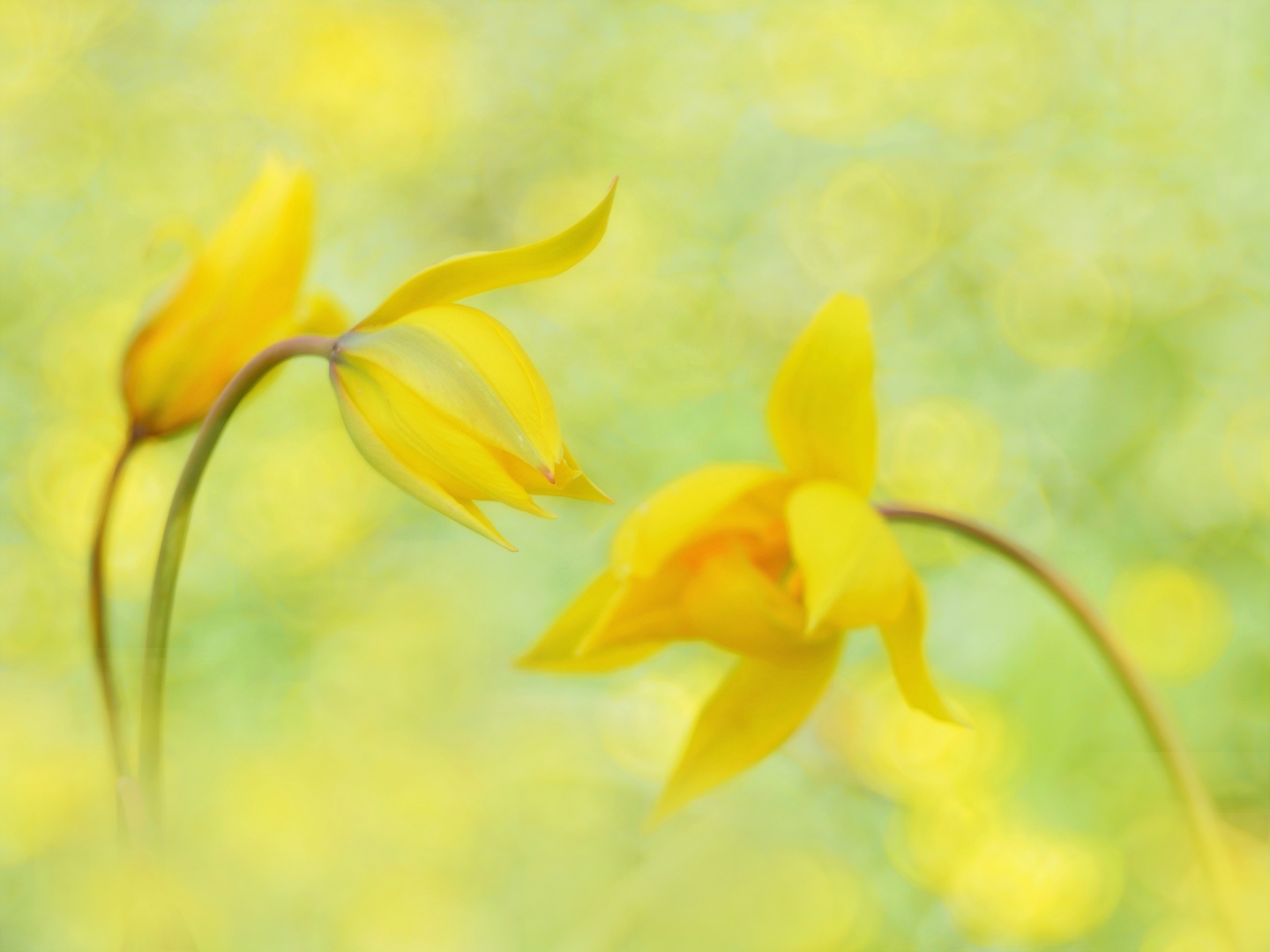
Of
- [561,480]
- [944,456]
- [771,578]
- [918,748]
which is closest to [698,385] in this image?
[944,456]

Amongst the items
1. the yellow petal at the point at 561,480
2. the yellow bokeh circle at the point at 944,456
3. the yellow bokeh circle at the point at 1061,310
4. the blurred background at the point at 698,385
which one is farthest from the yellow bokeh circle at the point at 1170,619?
the yellow petal at the point at 561,480

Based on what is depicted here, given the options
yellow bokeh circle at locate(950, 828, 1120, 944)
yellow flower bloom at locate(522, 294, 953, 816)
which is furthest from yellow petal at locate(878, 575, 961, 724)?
yellow bokeh circle at locate(950, 828, 1120, 944)

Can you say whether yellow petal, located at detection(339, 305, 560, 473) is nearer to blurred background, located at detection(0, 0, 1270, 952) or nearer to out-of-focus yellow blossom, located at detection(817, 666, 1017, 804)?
blurred background, located at detection(0, 0, 1270, 952)

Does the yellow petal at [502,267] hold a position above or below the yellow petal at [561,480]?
above

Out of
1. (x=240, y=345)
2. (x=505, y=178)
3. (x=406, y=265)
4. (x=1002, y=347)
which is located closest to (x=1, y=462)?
(x=406, y=265)

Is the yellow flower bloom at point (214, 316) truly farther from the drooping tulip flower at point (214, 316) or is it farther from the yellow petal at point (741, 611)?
the yellow petal at point (741, 611)

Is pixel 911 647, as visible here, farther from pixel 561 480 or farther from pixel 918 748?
pixel 918 748

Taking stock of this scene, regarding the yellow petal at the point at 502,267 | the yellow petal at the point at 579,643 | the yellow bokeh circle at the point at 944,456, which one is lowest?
the yellow bokeh circle at the point at 944,456
